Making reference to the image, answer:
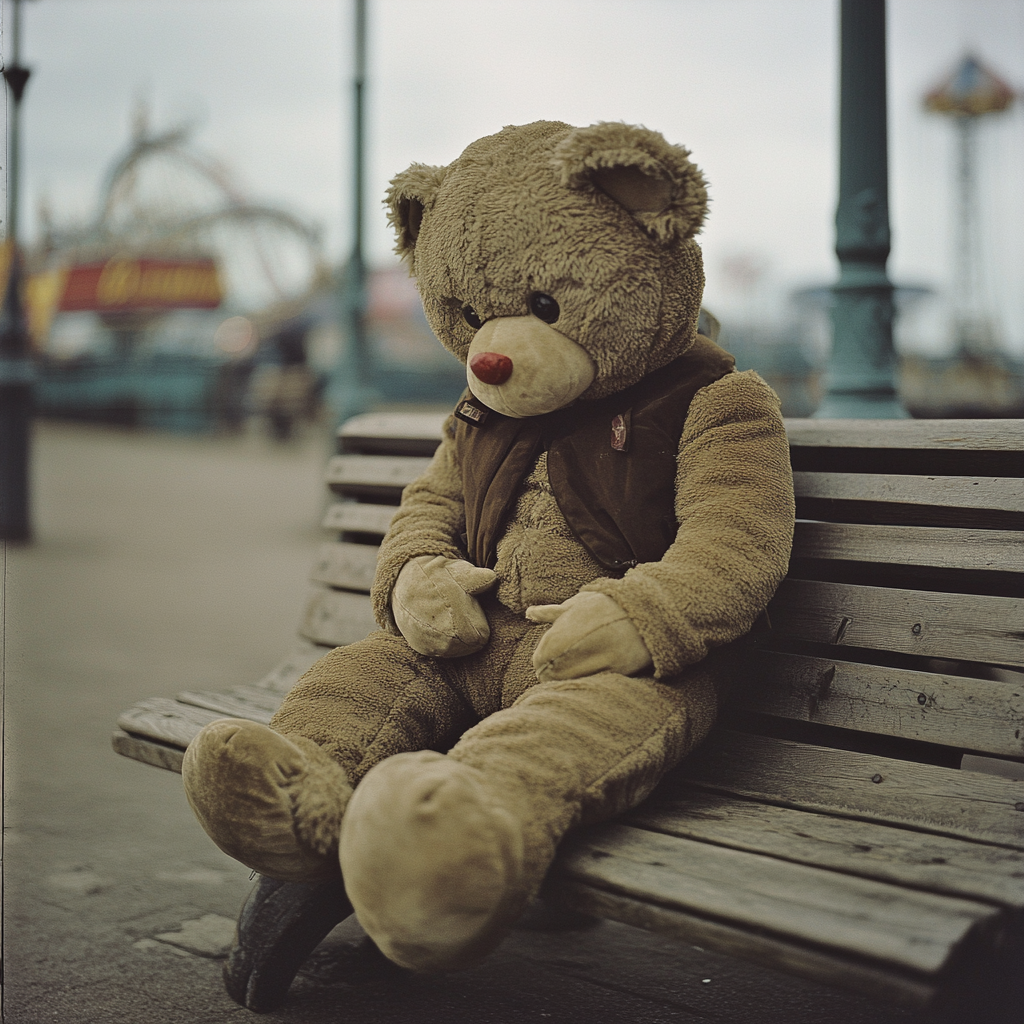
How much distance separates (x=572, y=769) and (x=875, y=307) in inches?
95.1

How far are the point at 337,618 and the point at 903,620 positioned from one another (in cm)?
141

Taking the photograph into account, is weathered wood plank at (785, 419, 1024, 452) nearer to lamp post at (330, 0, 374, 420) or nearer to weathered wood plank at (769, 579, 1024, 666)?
weathered wood plank at (769, 579, 1024, 666)

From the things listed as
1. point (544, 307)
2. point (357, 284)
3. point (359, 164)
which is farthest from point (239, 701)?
point (357, 284)

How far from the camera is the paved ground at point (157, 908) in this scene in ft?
7.38

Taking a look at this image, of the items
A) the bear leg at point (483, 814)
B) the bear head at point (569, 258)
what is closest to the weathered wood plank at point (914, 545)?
the bear head at point (569, 258)

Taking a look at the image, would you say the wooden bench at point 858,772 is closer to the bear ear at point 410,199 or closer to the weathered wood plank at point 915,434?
the weathered wood plank at point 915,434

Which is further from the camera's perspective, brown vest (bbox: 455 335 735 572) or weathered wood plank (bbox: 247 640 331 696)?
weathered wood plank (bbox: 247 640 331 696)

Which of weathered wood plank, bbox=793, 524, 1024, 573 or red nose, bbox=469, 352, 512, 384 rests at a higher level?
red nose, bbox=469, 352, 512, 384

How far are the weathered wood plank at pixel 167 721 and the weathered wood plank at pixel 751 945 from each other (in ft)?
3.33

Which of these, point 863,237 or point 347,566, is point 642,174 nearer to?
point 347,566

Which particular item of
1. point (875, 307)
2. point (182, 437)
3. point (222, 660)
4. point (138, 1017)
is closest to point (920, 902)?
point (138, 1017)

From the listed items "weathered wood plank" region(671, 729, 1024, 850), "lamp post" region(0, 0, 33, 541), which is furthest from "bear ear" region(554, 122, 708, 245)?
"lamp post" region(0, 0, 33, 541)

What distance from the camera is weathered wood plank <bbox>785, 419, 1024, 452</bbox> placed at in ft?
6.85

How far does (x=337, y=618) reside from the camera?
115 inches
